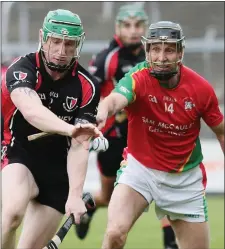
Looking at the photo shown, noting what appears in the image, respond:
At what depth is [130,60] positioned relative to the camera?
29.9ft

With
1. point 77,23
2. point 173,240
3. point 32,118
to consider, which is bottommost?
point 173,240

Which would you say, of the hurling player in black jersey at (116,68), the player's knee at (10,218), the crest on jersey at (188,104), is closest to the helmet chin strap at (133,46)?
the hurling player in black jersey at (116,68)

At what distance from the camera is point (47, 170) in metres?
6.09

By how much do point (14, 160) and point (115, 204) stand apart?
73 centimetres

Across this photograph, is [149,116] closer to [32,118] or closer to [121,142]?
[32,118]

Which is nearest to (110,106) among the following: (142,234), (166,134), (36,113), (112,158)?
(166,134)

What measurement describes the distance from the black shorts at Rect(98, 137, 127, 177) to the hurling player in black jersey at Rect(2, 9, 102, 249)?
311 centimetres

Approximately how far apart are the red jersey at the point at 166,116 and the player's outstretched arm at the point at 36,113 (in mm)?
816

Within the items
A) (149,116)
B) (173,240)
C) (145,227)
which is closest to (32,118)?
(149,116)

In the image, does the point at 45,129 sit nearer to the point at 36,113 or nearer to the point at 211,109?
the point at 36,113

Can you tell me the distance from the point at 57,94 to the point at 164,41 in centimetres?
82

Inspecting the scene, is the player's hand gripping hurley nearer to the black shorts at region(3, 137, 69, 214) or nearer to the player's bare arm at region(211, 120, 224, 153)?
the black shorts at region(3, 137, 69, 214)

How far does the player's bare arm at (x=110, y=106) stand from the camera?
5.77 m

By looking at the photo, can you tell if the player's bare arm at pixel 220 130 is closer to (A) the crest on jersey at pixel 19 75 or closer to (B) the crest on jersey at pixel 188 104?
(B) the crest on jersey at pixel 188 104
